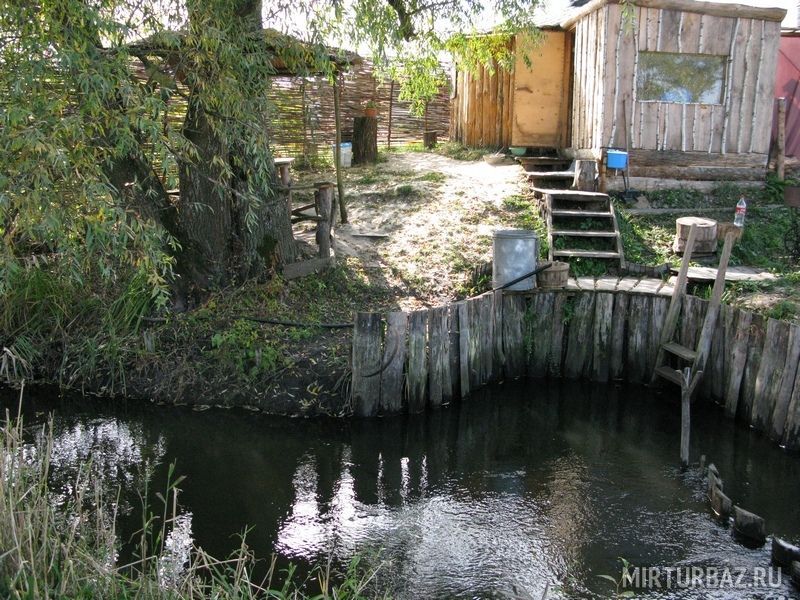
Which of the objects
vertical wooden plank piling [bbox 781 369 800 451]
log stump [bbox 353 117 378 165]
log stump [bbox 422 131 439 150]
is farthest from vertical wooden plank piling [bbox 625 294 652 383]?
log stump [bbox 422 131 439 150]

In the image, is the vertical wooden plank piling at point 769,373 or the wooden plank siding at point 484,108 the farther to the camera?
the wooden plank siding at point 484,108

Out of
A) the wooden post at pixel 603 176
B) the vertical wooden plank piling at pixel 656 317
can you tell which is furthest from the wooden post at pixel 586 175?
the vertical wooden plank piling at pixel 656 317

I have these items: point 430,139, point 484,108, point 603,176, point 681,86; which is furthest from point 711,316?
point 430,139

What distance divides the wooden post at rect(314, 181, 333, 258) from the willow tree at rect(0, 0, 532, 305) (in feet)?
1.32

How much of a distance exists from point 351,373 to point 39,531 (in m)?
4.33

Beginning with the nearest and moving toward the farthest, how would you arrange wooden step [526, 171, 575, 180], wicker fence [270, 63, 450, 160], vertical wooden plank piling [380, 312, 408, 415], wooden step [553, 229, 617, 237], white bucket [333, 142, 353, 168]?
vertical wooden plank piling [380, 312, 408, 415] < wooden step [553, 229, 617, 237] < wooden step [526, 171, 575, 180] < white bucket [333, 142, 353, 168] < wicker fence [270, 63, 450, 160]

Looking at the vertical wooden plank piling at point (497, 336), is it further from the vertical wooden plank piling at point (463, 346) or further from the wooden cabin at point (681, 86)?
the wooden cabin at point (681, 86)

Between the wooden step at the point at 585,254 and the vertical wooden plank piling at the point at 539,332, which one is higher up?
the wooden step at the point at 585,254

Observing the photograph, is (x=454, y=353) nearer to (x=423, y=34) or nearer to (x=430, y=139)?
(x=423, y=34)

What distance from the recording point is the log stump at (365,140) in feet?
54.1

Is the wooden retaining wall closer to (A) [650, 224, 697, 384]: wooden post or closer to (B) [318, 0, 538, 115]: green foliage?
(A) [650, 224, 697, 384]: wooden post

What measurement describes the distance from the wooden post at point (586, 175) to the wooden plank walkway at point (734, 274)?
258cm

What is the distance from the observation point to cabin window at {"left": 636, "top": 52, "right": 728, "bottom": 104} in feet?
41.8

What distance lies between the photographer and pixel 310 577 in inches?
225
